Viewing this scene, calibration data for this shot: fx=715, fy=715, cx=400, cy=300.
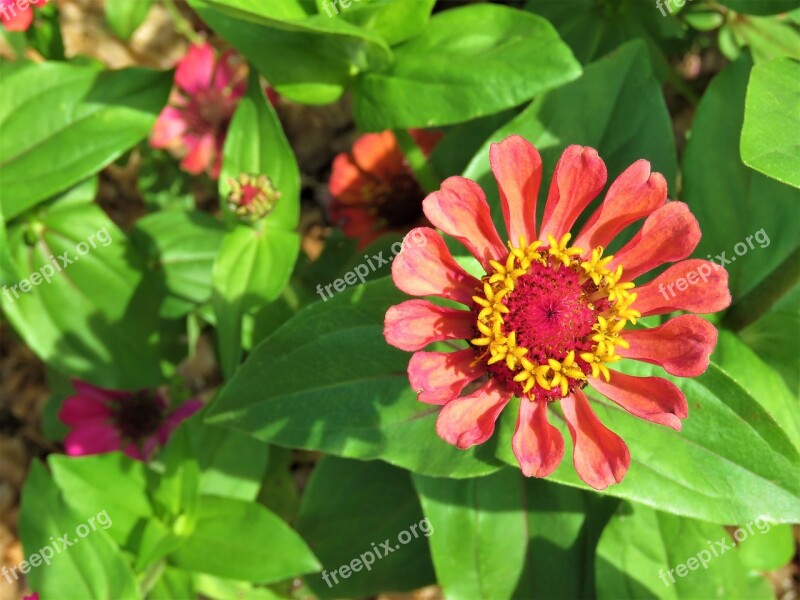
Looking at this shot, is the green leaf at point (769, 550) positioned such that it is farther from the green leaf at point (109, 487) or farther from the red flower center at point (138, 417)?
the red flower center at point (138, 417)

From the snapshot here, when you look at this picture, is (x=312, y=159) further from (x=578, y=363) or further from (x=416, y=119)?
(x=578, y=363)

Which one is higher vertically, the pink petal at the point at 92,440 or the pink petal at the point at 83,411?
the pink petal at the point at 83,411

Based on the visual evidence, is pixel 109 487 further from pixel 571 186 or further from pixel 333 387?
pixel 571 186


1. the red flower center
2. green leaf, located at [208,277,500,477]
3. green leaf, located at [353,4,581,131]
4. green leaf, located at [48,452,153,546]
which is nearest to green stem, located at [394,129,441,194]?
green leaf, located at [353,4,581,131]

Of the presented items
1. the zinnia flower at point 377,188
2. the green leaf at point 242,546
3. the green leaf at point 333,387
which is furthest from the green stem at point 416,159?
the green leaf at point 242,546

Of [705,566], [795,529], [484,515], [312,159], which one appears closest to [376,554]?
[484,515]

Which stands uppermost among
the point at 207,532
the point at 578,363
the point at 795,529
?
the point at 578,363
